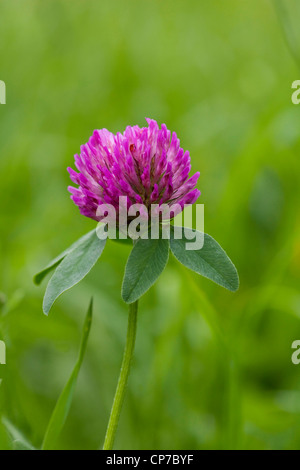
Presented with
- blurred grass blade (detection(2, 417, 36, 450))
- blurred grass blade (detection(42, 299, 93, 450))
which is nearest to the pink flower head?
blurred grass blade (detection(42, 299, 93, 450))

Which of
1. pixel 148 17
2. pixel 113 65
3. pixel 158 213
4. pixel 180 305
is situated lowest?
pixel 158 213

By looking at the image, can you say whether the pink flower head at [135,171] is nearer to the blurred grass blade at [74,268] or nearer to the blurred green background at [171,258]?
the blurred grass blade at [74,268]

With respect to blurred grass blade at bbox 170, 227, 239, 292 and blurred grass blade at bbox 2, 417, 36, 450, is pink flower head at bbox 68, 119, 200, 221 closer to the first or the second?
blurred grass blade at bbox 170, 227, 239, 292

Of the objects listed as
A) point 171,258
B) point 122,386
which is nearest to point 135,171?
point 122,386

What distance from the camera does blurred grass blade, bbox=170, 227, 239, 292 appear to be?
2.67 ft

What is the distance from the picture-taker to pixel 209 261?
832mm

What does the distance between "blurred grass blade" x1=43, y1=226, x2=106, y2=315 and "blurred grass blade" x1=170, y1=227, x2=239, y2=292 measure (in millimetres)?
100

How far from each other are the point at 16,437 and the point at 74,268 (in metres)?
0.26

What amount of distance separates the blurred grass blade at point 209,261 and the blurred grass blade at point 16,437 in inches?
12.5

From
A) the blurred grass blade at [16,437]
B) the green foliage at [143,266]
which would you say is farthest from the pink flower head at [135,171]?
the blurred grass blade at [16,437]
